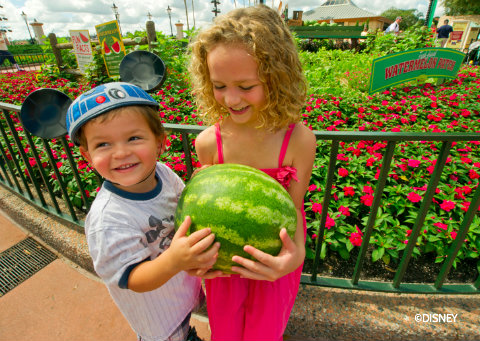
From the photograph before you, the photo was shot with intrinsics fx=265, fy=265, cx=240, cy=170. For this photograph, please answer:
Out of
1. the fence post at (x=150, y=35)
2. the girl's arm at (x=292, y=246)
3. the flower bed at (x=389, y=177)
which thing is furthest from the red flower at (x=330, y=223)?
the fence post at (x=150, y=35)

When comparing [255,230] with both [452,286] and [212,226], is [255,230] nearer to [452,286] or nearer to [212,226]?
[212,226]

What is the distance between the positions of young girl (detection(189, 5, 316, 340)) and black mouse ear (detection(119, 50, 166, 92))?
280 mm

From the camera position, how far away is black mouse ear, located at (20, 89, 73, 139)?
1470 mm

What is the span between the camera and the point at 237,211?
105cm

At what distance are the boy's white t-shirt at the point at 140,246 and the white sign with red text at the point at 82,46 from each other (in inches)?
289

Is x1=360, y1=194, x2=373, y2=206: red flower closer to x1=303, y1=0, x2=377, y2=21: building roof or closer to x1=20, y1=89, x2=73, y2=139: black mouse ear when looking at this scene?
x1=20, y1=89, x2=73, y2=139: black mouse ear

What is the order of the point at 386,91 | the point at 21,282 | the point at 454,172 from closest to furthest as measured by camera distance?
the point at 21,282 < the point at 454,172 < the point at 386,91

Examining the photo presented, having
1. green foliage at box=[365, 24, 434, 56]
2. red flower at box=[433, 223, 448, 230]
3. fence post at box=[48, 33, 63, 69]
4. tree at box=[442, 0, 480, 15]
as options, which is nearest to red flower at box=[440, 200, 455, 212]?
red flower at box=[433, 223, 448, 230]

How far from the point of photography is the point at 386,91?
6340 millimetres

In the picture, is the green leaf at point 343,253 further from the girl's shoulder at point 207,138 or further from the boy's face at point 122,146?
the boy's face at point 122,146

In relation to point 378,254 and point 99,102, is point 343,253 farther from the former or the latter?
point 99,102

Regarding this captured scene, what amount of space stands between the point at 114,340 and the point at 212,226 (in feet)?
5.83

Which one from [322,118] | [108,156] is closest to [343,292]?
[108,156]

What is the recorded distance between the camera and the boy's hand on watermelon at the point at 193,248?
1.01m
